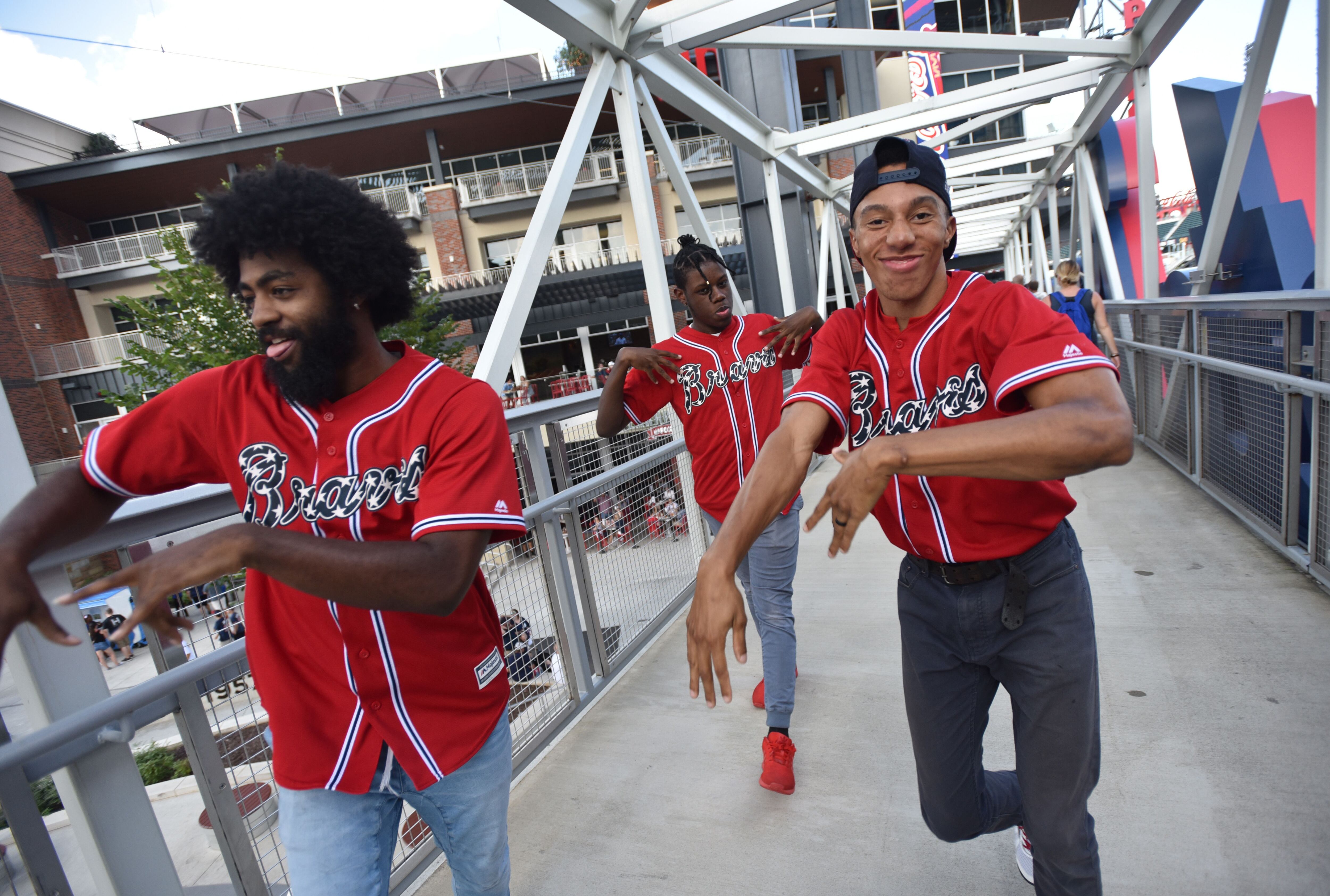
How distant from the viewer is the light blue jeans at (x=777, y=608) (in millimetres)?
2549

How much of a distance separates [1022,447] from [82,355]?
28245 mm

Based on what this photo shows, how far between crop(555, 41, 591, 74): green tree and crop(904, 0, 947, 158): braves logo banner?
12440 millimetres

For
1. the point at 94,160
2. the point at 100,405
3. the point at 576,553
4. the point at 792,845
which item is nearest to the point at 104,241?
the point at 94,160

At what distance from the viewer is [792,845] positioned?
7.16 feet

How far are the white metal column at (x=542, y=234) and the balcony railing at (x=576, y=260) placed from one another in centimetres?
1883

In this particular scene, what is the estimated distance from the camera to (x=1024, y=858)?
1915mm

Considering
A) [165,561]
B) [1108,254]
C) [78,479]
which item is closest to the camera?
[165,561]

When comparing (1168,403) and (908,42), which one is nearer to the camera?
(908,42)

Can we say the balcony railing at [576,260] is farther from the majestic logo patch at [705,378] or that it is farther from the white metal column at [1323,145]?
the majestic logo patch at [705,378]

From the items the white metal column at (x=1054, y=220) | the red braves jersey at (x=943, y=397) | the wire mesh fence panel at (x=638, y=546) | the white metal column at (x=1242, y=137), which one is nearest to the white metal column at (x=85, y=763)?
the red braves jersey at (x=943, y=397)

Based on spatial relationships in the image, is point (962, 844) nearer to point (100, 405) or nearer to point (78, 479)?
point (78, 479)

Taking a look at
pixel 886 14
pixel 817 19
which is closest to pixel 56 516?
pixel 817 19

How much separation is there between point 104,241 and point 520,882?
91.8 feet

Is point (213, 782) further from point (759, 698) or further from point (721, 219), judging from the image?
point (721, 219)
